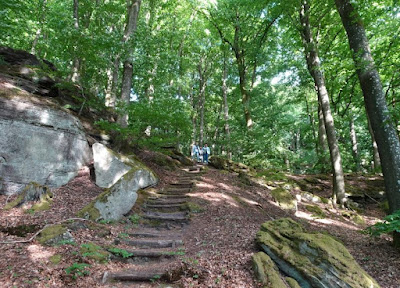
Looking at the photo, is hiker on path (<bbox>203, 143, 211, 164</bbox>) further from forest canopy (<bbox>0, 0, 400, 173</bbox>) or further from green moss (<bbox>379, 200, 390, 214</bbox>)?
green moss (<bbox>379, 200, 390, 214</bbox>)

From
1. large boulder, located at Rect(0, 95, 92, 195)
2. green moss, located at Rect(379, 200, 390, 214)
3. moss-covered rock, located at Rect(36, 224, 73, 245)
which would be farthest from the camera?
green moss, located at Rect(379, 200, 390, 214)

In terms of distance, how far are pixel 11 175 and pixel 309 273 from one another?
8237 mm

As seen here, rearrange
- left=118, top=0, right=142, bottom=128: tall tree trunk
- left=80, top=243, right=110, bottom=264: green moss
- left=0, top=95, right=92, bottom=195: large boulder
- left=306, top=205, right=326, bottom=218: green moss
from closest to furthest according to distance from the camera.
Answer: left=80, top=243, right=110, bottom=264: green moss
left=0, top=95, right=92, bottom=195: large boulder
left=306, top=205, right=326, bottom=218: green moss
left=118, top=0, right=142, bottom=128: tall tree trunk

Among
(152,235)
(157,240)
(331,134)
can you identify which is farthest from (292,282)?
(331,134)

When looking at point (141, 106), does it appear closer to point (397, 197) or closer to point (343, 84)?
point (397, 197)

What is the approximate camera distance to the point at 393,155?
6168 mm

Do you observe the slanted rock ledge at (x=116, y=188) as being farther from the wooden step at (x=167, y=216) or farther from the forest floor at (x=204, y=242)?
the wooden step at (x=167, y=216)

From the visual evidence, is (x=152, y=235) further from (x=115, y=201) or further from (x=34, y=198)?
(x=34, y=198)

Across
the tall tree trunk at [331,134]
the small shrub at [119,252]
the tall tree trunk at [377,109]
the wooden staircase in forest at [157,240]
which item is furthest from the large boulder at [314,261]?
the tall tree trunk at [331,134]

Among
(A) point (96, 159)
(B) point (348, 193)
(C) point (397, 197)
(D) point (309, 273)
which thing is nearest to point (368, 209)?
(B) point (348, 193)

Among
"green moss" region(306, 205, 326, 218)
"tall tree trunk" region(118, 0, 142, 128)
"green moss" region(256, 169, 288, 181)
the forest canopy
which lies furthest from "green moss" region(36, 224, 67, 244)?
"green moss" region(256, 169, 288, 181)

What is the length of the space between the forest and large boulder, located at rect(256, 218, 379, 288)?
3.14 meters

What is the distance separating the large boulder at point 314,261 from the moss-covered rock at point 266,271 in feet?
0.94

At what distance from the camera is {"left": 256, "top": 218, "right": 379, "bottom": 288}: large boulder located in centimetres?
387
